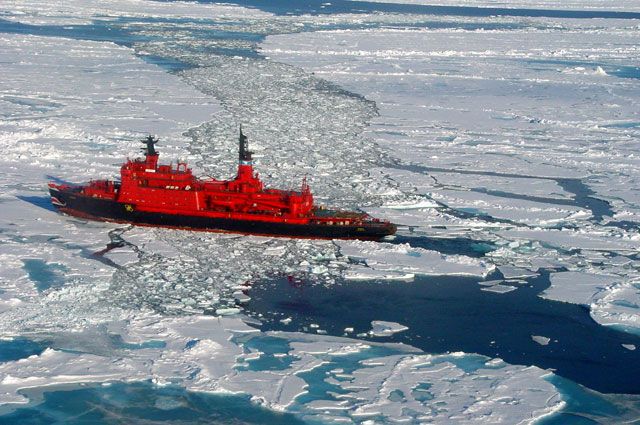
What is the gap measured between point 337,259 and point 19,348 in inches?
187

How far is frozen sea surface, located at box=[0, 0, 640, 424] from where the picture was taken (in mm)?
8430

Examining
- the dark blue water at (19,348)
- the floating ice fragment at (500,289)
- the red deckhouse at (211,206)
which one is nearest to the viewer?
the dark blue water at (19,348)

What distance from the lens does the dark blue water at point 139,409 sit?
7785 millimetres

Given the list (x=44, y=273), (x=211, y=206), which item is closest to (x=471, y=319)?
(x=211, y=206)

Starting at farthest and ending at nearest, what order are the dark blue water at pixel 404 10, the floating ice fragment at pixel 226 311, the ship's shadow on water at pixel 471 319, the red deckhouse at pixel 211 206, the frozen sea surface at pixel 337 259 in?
the dark blue water at pixel 404 10
the red deckhouse at pixel 211 206
the floating ice fragment at pixel 226 311
the ship's shadow on water at pixel 471 319
the frozen sea surface at pixel 337 259

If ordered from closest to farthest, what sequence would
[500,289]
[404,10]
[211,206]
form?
[500,289], [211,206], [404,10]

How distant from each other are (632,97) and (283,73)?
10223mm

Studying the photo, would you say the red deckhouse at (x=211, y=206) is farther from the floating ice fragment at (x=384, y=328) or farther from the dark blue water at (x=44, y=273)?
the floating ice fragment at (x=384, y=328)

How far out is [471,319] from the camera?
1040cm

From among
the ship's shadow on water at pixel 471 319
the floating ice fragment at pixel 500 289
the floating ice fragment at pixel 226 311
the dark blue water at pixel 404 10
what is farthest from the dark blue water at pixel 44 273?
the dark blue water at pixel 404 10

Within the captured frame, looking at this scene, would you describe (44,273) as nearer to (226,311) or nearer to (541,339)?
(226,311)

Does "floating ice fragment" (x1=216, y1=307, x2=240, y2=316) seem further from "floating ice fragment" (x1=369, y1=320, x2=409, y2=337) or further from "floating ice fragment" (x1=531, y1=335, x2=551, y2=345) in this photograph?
"floating ice fragment" (x1=531, y1=335, x2=551, y2=345)

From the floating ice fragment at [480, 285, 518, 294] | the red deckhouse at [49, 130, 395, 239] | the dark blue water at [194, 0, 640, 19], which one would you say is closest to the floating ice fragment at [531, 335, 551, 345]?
the floating ice fragment at [480, 285, 518, 294]

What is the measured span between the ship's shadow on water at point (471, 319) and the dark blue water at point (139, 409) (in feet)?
6.19
